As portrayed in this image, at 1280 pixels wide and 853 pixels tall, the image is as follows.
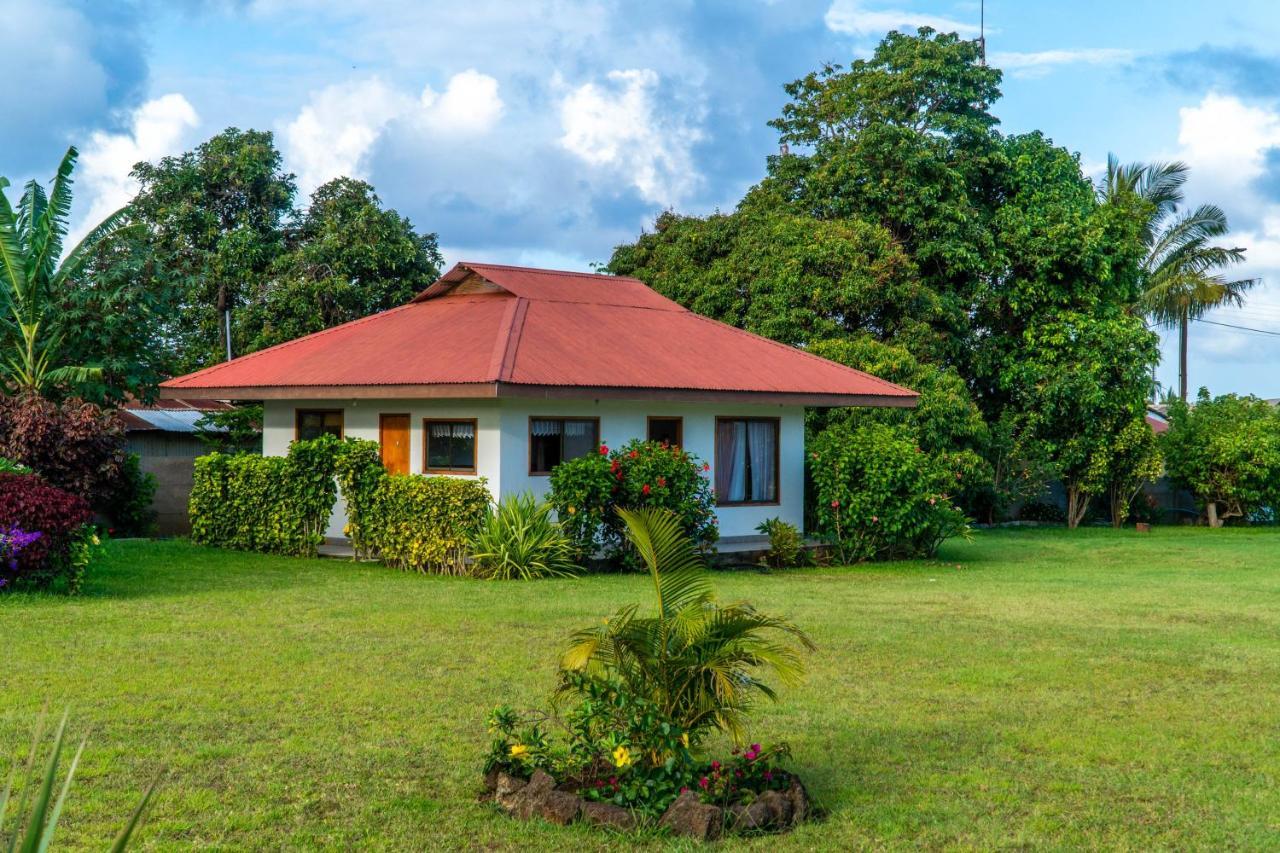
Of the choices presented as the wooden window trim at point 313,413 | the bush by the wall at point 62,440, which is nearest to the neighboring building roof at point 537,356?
the wooden window trim at point 313,413

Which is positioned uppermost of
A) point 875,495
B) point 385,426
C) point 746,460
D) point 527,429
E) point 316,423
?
point 316,423

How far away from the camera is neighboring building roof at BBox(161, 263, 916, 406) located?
1930 cm

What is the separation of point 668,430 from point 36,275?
34.7ft

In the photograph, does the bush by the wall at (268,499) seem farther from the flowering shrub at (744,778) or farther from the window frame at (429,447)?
the flowering shrub at (744,778)

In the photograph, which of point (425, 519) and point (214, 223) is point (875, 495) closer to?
point (425, 519)

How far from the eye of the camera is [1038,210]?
31.5 m

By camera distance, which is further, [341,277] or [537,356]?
[341,277]

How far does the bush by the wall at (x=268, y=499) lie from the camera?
20188mm

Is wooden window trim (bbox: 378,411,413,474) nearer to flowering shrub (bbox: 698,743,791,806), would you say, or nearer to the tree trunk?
flowering shrub (bbox: 698,743,791,806)

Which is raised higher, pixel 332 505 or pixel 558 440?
pixel 558 440

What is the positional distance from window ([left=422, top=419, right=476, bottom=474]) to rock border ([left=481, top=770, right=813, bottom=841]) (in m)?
13.1

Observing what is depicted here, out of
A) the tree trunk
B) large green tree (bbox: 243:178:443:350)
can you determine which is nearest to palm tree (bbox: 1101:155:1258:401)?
the tree trunk

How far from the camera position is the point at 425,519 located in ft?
61.7

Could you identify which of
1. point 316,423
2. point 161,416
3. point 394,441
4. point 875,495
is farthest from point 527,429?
point 161,416
